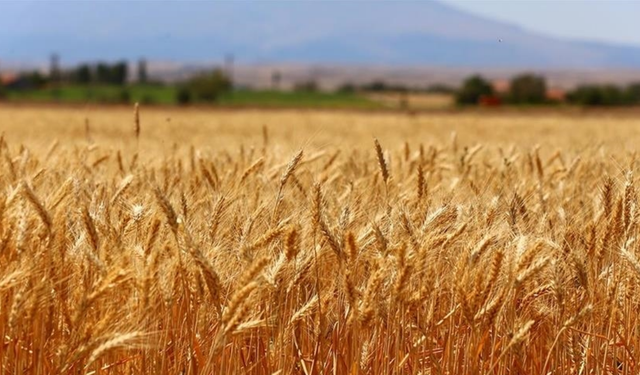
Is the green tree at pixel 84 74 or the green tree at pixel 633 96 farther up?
the green tree at pixel 633 96

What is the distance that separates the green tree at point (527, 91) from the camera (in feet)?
209

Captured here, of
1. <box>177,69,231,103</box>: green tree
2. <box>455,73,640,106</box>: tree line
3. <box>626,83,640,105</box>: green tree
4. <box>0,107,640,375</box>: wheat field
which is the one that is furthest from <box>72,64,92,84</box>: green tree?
<box>0,107,640,375</box>: wheat field

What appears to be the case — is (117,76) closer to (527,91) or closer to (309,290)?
(527,91)

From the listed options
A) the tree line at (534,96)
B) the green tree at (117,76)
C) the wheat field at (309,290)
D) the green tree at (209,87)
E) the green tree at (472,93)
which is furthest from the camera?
the green tree at (117,76)

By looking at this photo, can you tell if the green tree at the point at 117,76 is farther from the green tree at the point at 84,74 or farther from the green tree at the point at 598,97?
the green tree at the point at 598,97

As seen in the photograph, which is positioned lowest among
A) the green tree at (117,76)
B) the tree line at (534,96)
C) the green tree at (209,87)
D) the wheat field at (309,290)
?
the green tree at (117,76)

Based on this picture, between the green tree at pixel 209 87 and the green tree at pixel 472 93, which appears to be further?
the green tree at pixel 209 87

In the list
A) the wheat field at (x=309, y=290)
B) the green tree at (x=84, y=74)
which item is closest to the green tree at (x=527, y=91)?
the green tree at (x=84, y=74)

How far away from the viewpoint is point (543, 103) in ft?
206

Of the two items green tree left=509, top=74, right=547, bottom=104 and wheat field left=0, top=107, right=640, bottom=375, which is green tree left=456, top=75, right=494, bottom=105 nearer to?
green tree left=509, top=74, right=547, bottom=104

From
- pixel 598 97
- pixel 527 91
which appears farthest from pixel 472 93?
pixel 598 97

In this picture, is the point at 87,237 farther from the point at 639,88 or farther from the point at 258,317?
the point at 639,88

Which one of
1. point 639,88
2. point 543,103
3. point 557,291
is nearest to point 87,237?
point 557,291

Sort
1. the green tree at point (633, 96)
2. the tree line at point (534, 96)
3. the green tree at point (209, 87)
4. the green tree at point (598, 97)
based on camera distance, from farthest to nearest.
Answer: the green tree at point (209, 87) < the green tree at point (633, 96) < the tree line at point (534, 96) < the green tree at point (598, 97)
